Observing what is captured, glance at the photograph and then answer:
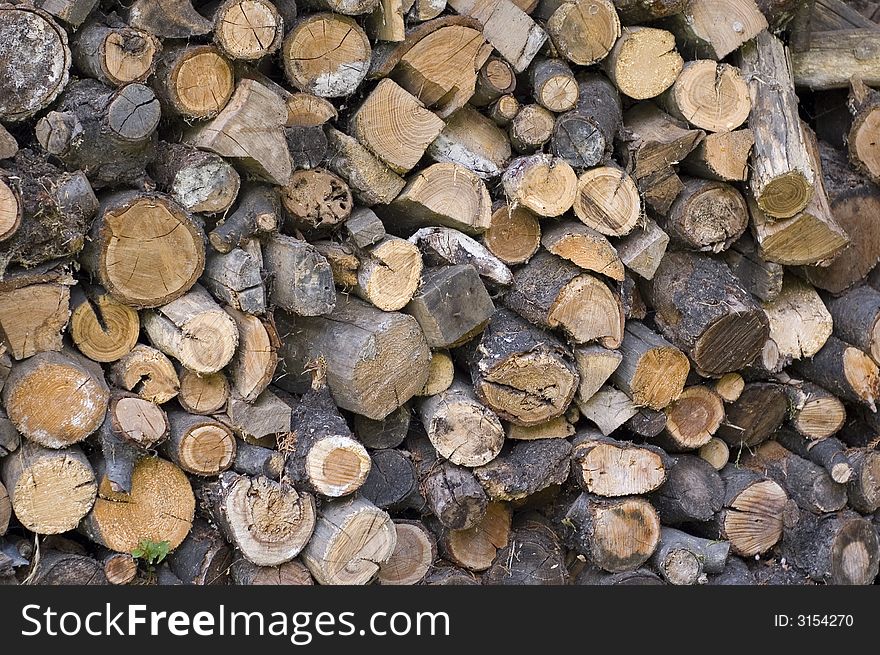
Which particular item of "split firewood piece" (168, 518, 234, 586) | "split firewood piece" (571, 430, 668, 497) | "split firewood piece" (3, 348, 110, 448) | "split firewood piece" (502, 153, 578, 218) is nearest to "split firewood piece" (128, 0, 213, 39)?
"split firewood piece" (3, 348, 110, 448)

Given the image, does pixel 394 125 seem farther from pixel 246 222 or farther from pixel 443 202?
pixel 246 222

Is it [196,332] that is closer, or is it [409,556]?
[196,332]

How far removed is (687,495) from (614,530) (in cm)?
39

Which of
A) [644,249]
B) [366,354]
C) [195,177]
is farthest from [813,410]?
[195,177]

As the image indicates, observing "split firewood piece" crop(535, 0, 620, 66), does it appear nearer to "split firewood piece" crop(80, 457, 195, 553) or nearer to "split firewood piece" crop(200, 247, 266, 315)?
"split firewood piece" crop(200, 247, 266, 315)

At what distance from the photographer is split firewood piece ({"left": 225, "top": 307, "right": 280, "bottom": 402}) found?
10.9 feet

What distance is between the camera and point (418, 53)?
354 centimetres

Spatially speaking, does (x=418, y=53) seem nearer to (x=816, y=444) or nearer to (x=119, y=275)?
(x=119, y=275)

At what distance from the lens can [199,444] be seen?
334cm

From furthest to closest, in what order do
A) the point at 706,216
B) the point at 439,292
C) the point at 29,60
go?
the point at 706,216 → the point at 439,292 → the point at 29,60

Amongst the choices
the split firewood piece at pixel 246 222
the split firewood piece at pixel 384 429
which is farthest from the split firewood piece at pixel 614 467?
the split firewood piece at pixel 246 222

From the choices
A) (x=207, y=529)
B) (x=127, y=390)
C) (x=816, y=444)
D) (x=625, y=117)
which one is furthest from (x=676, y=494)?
(x=127, y=390)

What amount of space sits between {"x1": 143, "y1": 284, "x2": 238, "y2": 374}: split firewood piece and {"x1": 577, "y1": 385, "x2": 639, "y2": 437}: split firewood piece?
4.72 feet

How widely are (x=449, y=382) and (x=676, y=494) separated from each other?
1.06 meters
